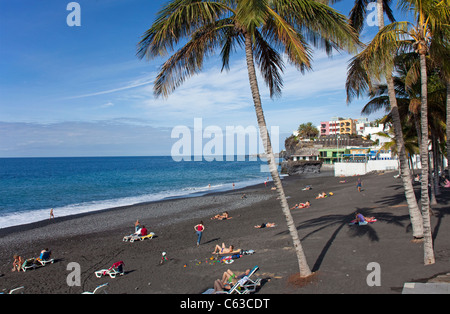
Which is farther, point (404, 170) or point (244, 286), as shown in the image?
point (404, 170)

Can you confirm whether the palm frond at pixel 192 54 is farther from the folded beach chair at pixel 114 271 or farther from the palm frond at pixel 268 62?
the folded beach chair at pixel 114 271


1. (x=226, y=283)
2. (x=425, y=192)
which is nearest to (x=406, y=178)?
(x=425, y=192)

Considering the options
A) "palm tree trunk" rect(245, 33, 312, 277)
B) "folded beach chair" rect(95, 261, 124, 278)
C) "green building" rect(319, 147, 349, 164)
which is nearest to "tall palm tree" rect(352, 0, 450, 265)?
"palm tree trunk" rect(245, 33, 312, 277)

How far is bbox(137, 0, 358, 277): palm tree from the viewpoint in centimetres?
700

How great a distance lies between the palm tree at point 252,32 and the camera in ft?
23.0

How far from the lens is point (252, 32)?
763 cm

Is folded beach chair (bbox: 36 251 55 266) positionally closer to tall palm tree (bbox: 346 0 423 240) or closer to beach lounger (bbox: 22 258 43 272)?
beach lounger (bbox: 22 258 43 272)

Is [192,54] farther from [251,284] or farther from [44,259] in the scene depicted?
[44,259]

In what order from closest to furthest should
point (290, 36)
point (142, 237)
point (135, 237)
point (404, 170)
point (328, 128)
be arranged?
point (290, 36)
point (404, 170)
point (135, 237)
point (142, 237)
point (328, 128)

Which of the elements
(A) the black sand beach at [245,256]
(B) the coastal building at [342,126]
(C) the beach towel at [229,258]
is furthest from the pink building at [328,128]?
(C) the beach towel at [229,258]

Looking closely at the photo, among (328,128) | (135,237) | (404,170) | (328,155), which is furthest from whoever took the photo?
(328,128)

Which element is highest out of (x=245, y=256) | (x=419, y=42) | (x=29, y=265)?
(x=419, y=42)
